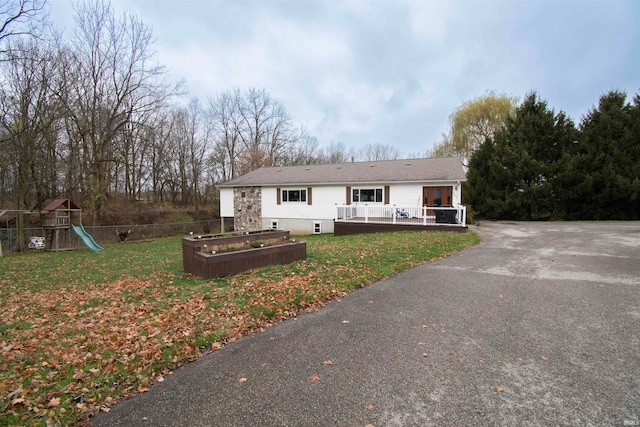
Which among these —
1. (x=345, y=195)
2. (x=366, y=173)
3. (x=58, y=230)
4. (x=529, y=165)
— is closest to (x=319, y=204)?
(x=345, y=195)

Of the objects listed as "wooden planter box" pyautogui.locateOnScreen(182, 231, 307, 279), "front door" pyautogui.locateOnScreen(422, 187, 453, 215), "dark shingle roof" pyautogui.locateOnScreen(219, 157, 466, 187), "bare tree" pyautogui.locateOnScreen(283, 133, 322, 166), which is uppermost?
"bare tree" pyautogui.locateOnScreen(283, 133, 322, 166)

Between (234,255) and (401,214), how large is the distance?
37.3ft

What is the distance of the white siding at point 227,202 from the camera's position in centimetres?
2312

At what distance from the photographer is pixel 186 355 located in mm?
3316

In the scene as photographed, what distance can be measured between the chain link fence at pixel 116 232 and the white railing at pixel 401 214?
38.4ft

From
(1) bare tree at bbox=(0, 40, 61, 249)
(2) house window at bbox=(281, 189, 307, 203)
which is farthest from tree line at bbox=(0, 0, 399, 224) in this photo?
(2) house window at bbox=(281, 189, 307, 203)

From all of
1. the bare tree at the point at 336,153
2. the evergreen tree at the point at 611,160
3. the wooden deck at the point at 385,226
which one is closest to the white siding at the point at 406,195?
the wooden deck at the point at 385,226

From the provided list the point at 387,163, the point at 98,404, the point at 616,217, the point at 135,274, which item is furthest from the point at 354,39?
the point at 616,217

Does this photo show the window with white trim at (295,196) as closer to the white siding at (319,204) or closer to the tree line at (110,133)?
the white siding at (319,204)

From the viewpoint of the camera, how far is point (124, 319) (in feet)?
14.4

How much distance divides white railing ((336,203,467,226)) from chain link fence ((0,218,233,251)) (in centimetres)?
1170

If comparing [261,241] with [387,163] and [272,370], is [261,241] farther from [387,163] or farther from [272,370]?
[387,163]

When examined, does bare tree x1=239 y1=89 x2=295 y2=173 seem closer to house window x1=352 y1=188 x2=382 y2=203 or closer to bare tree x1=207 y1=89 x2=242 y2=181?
bare tree x1=207 y1=89 x2=242 y2=181

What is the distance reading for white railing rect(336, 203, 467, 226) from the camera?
1379 centimetres
